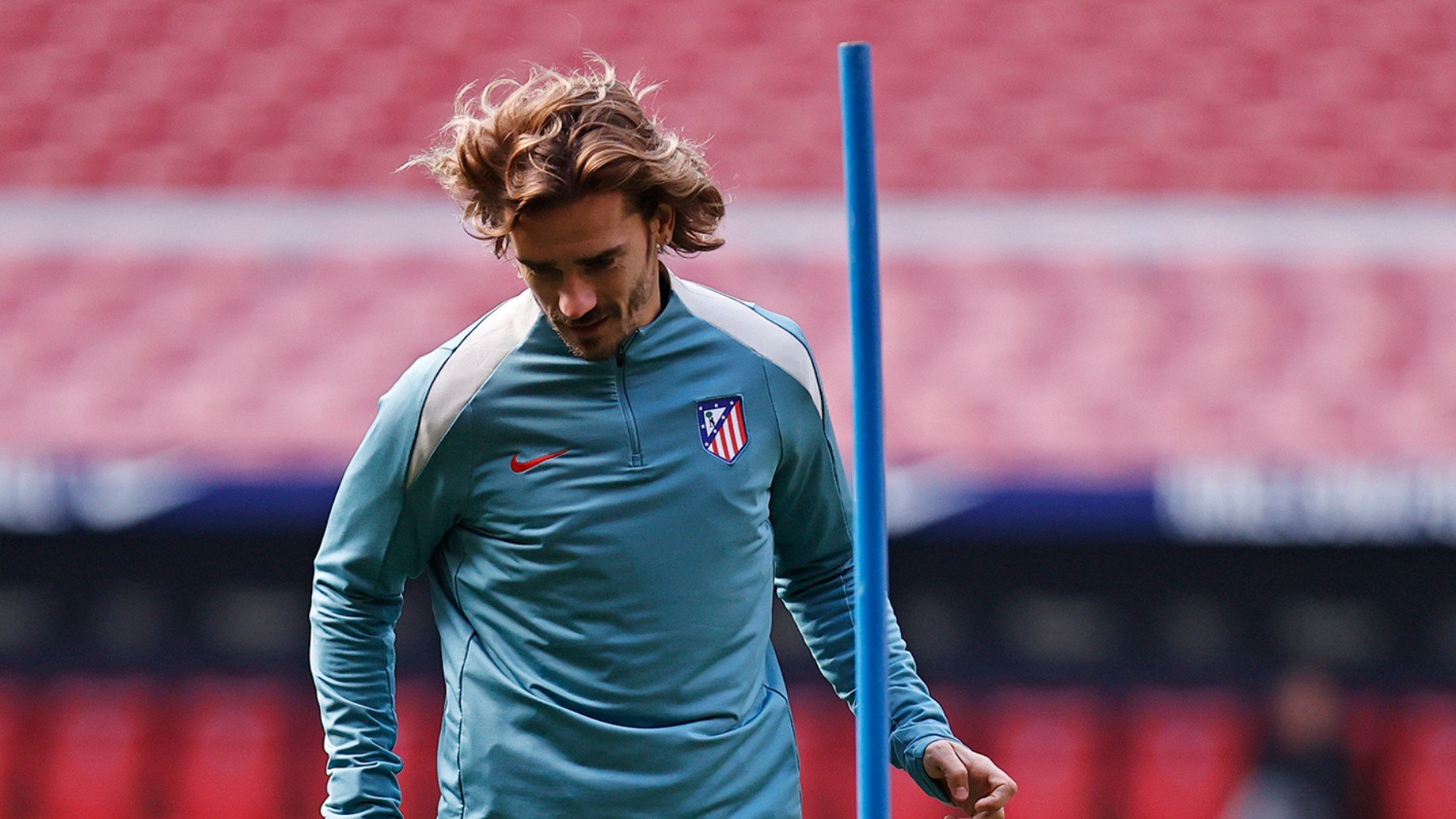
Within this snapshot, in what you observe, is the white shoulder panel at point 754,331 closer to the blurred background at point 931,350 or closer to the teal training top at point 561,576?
the teal training top at point 561,576

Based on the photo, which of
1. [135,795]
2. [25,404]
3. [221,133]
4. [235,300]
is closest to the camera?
[135,795]

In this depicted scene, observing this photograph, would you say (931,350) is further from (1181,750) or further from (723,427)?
(723,427)

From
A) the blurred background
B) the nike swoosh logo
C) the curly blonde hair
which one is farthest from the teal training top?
the blurred background

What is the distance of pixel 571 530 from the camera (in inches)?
53.9

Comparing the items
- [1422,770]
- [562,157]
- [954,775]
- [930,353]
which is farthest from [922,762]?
[930,353]

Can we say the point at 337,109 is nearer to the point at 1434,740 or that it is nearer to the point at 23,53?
the point at 23,53

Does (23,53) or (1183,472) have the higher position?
(23,53)

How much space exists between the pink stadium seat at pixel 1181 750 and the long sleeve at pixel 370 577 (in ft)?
10.3

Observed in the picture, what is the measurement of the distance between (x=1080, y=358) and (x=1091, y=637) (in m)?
0.91

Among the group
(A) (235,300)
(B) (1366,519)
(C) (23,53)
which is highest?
(C) (23,53)

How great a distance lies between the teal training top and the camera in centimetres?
137

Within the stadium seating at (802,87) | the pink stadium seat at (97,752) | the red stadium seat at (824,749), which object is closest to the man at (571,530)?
the red stadium seat at (824,749)

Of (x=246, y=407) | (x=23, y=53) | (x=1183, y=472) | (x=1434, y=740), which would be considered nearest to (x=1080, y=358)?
(x=1183, y=472)

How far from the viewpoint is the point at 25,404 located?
4531mm
